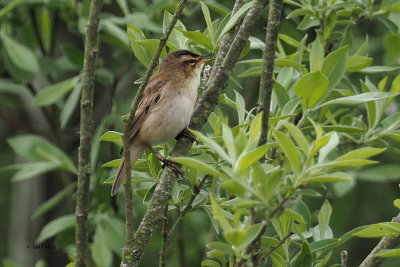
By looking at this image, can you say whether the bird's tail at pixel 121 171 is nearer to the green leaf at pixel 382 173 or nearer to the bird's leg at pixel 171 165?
the bird's leg at pixel 171 165

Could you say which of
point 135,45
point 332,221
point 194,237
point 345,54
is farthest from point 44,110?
point 345,54

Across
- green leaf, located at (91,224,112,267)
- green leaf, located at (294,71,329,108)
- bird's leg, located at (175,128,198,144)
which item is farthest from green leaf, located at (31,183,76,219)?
green leaf, located at (294,71,329,108)

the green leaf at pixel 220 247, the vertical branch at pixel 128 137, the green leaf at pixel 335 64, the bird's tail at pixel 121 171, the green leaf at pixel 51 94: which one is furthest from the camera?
the green leaf at pixel 51 94

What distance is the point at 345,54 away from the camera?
3.46 meters

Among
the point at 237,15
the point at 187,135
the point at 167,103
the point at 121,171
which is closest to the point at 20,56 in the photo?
the point at 167,103

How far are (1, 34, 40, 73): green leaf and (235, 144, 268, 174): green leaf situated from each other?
3.39 metres

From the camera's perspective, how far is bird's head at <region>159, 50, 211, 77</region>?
4.13 m

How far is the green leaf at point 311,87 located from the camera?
10.4ft

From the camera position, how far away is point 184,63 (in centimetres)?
430

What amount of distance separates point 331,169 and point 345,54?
38.1 inches

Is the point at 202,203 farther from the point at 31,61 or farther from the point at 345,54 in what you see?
the point at 31,61

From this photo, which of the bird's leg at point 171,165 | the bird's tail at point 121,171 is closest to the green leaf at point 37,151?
the bird's tail at point 121,171

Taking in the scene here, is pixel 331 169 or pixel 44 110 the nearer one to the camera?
pixel 331 169

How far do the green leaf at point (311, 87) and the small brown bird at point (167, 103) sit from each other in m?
0.76
